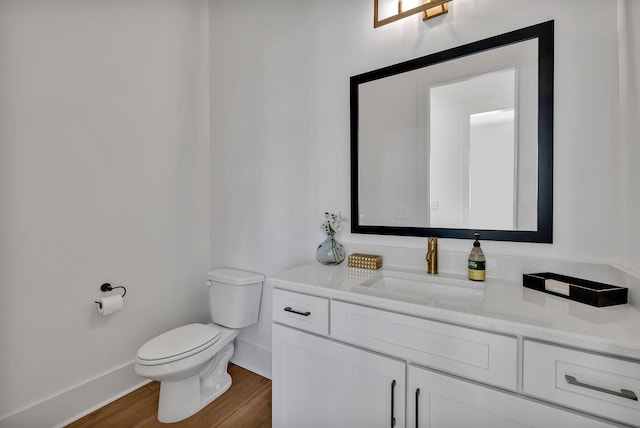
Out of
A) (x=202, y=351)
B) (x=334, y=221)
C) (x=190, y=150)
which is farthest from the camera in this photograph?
(x=190, y=150)

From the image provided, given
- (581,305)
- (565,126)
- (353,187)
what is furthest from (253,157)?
(581,305)

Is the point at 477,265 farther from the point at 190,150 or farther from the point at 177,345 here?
the point at 190,150

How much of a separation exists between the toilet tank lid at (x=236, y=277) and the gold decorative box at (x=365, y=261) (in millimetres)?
700

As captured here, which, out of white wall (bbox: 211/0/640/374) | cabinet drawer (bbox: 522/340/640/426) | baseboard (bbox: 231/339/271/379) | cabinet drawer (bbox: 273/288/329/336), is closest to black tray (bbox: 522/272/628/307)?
white wall (bbox: 211/0/640/374)

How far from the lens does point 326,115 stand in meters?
1.78

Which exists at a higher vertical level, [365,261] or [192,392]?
[365,261]

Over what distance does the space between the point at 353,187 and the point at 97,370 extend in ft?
5.91

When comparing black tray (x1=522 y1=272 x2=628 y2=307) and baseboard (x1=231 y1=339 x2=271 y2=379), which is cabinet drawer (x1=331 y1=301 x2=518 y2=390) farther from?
baseboard (x1=231 y1=339 x2=271 y2=379)

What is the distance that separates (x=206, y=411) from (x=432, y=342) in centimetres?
141

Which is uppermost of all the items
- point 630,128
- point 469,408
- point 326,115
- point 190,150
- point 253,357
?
point 326,115

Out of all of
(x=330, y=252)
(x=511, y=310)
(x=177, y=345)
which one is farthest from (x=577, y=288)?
(x=177, y=345)

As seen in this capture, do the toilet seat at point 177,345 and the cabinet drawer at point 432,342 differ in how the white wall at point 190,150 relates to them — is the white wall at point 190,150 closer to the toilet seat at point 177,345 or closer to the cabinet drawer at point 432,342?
the toilet seat at point 177,345

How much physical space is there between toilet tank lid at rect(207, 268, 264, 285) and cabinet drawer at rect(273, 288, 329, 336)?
0.60m

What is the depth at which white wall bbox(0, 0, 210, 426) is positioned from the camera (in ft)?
4.64
